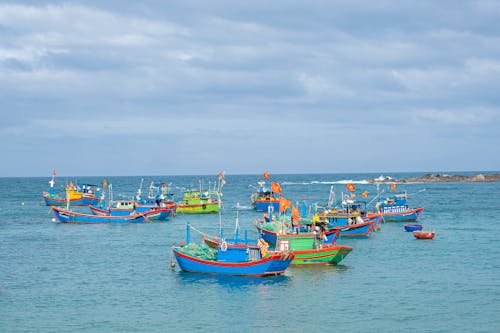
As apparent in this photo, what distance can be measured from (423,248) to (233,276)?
24.5 meters

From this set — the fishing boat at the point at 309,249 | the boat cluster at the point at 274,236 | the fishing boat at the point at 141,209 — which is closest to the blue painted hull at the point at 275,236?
the boat cluster at the point at 274,236

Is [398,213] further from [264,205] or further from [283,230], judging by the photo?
[283,230]

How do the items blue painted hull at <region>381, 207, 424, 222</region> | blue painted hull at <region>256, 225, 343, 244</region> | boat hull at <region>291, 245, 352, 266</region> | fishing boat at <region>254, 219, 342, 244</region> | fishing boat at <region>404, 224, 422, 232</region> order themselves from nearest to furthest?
boat hull at <region>291, 245, 352, 266</region> → fishing boat at <region>254, 219, 342, 244</region> → blue painted hull at <region>256, 225, 343, 244</region> → fishing boat at <region>404, 224, 422, 232</region> → blue painted hull at <region>381, 207, 424, 222</region>

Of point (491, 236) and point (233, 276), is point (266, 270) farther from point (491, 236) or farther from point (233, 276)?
point (491, 236)

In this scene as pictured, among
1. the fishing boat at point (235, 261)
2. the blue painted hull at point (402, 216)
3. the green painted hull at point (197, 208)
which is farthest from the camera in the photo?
the green painted hull at point (197, 208)

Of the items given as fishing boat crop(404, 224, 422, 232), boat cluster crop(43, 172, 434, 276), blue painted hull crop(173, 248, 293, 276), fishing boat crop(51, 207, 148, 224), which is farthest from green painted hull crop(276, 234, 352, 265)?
fishing boat crop(51, 207, 148, 224)

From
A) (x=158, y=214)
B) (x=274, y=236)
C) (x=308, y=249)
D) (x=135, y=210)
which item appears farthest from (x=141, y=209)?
(x=308, y=249)

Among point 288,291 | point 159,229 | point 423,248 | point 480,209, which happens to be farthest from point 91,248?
point 480,209

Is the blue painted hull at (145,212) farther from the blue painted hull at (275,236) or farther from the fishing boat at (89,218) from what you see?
the blue painted hull at (275,236)

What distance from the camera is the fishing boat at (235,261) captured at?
46938 millimetres

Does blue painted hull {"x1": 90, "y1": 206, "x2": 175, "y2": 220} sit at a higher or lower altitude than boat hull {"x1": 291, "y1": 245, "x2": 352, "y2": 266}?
higher

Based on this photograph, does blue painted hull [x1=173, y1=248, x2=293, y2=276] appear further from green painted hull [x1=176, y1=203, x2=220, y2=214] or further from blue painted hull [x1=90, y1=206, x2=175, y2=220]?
green painted hull [x1=176, y1=203, x2=220, y2=214]

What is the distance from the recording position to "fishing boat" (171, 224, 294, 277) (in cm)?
4694

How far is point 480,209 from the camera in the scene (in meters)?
114
